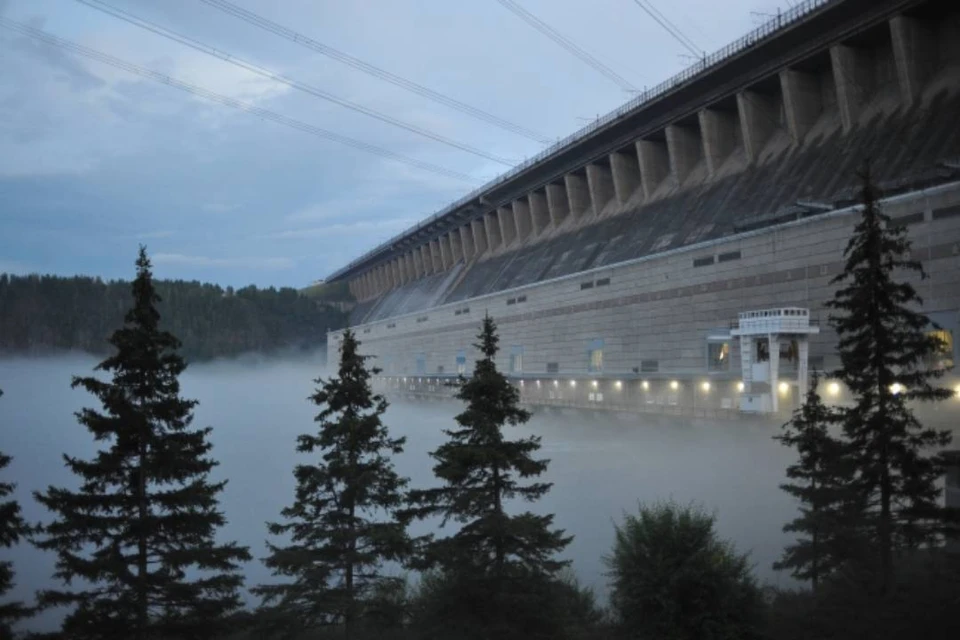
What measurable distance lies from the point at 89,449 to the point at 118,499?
172 feet

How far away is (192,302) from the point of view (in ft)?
491

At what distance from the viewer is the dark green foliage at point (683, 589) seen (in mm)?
13898

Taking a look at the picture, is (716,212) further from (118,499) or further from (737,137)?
(118,499)

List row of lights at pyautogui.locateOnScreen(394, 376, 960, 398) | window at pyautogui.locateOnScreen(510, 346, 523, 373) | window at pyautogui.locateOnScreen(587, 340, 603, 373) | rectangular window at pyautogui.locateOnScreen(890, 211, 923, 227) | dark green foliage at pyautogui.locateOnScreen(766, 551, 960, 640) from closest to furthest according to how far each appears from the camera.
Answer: dark green foliage at pyautogui.locateOnScreen(766, 551, 960, 640), row of lights at pyautogui.locateOnScreen(394, 376, 960, 398), rectangular window at pyautogui.locateOnScreen(890, 211, 923, 227), window at pyautogui.locateOnScreen(587, 340, 603, 373), window at pyautogui.locateOnScreen(510, 346, 523, 373)

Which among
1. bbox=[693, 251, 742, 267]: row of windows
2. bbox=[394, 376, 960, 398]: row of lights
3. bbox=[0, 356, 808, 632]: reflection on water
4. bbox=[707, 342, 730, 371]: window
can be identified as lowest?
bbox=[0, 356, 808, 632]: reflection on water

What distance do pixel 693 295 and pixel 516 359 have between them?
76.9 feet

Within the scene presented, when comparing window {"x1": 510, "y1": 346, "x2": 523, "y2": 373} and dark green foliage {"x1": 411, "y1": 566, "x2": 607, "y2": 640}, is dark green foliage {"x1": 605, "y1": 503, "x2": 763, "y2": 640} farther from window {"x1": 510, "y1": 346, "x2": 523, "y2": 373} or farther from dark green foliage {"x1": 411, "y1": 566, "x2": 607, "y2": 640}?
window {"x1": 510, "y1": 346, "x2": 523, "y2": 373}

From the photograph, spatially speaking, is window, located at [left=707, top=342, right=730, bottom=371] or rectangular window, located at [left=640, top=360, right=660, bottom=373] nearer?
window, located at [left=707, top=342, right=730, bottom=371]

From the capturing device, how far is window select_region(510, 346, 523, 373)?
62.3 m

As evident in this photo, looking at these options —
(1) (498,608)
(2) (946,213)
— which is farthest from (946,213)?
(1) (498,608)

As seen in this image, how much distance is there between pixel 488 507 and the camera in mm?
15172

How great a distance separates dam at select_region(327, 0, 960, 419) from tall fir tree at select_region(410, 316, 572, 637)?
53.3ft

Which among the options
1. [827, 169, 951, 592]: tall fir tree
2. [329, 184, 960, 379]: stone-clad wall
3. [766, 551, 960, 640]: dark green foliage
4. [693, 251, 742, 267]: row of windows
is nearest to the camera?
[766, 551, 960, 640]: dark green foliage

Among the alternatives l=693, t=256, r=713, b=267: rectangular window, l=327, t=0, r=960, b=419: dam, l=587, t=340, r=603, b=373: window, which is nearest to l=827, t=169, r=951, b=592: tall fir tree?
l=327, t=0, r=960, b=419: dam
